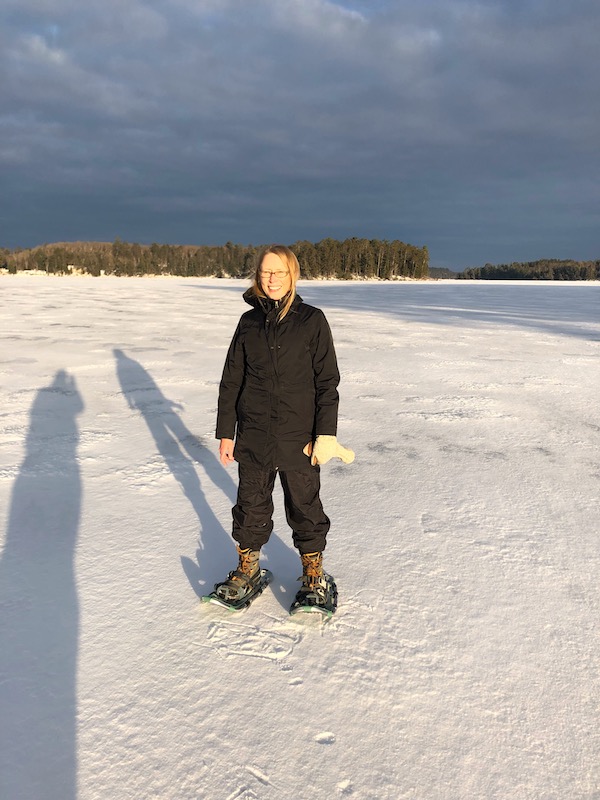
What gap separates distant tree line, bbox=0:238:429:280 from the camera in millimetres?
66625

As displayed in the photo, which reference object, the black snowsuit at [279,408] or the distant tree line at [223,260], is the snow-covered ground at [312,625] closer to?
the black snowsuit at [279,408]

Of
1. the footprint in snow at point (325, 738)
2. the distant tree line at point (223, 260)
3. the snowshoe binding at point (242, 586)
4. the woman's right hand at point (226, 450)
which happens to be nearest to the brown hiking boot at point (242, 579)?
the snowshoe binding at point (242, 586)

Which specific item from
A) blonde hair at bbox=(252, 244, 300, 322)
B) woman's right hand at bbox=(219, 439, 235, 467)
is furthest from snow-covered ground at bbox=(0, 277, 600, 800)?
blonde hair at bbox=(252, 244, 300, 322)

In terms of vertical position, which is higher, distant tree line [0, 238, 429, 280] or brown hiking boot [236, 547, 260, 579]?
distant tree line [0, 238, 429, 280]

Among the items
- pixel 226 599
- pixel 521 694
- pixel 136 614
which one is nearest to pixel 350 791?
pixel 521 694

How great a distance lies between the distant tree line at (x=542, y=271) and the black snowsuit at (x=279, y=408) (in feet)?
304

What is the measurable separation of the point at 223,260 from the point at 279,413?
315 ft

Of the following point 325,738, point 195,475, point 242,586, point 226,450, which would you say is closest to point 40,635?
point 242,586

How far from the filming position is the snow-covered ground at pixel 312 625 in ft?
4.50

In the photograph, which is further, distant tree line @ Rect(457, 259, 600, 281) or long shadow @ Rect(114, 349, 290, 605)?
→ distant tree line @ Rect(457, 259, 600, 281)

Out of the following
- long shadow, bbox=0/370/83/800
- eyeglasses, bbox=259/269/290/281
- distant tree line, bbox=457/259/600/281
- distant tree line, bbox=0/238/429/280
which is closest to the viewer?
long shadow, bbox=0/370/83/800

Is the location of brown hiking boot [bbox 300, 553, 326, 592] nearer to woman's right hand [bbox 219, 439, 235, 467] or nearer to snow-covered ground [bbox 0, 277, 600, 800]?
snow-covered ground [bbox 0, 277, 600, 800]

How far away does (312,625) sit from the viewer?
6.38 ft

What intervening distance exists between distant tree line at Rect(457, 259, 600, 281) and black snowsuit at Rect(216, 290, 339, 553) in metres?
92.7
